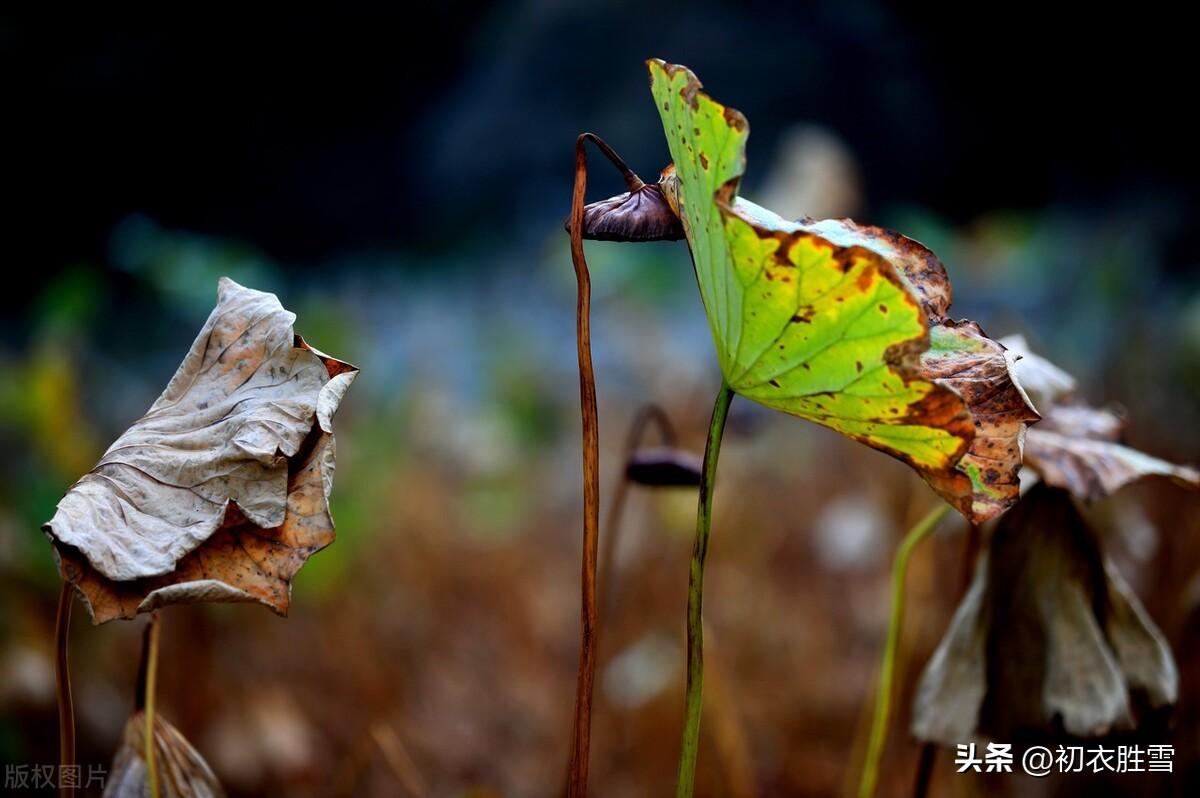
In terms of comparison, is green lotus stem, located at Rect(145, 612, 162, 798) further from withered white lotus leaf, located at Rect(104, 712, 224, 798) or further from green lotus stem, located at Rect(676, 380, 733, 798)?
green lotus stem, located at Rect(676, 380, 733, 798)

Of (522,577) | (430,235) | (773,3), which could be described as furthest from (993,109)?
(522,577)

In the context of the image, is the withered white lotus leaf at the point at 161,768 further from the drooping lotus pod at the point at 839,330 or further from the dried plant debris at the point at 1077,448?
the dried plant debris at the point at 1077,448

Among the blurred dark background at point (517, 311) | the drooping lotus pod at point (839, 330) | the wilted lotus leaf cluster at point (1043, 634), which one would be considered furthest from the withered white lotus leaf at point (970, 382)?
the blurred dark background at point (517, 311)

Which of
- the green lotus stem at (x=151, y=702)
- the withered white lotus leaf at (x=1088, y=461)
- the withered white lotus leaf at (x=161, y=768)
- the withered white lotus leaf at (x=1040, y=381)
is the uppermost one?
the withered white lotus leaf at (x=1040, y=381)

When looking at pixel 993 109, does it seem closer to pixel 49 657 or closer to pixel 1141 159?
pixel 1141 159

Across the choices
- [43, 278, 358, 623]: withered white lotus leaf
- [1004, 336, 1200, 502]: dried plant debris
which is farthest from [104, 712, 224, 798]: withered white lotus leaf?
[1004, 336, 1200, 502]: dried plant debris

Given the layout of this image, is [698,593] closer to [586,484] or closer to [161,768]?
[586,484]
